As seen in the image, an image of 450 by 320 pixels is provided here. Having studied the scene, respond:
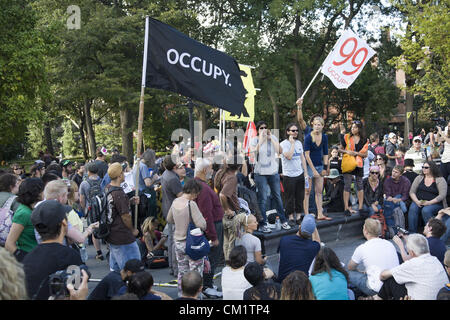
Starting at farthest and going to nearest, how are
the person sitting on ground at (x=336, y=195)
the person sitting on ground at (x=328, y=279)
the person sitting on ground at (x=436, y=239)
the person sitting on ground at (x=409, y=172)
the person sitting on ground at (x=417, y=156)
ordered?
the person sitting on ground at (x=417, y=156) < the person sitting on ground at (x=336, y=195) < the person sitting on ground at (x=409, y=172) < the person sitting on ground at (x=436, y=239) < the person sitting on ground at (x=328, y=279)

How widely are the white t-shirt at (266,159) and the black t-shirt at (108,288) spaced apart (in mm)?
4335

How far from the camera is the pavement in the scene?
6531 mm

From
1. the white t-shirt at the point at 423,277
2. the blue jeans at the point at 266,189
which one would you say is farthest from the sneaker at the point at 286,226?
the white t-shirt at the point at 423,277

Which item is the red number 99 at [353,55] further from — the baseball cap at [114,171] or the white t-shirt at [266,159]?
the baseball cap at [114,171]

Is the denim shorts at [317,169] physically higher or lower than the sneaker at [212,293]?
higher

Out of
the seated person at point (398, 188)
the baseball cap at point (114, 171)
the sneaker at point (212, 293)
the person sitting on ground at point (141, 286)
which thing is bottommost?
the sneaker at point (212, 293)

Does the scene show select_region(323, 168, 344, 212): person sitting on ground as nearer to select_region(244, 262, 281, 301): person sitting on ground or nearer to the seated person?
the seated person

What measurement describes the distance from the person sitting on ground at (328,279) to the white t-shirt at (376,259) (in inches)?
33.8

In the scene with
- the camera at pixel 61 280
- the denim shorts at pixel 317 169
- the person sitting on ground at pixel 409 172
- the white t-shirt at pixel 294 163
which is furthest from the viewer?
the person sitting on ground at pixel 409 172

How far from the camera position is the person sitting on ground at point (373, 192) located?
31.1ft

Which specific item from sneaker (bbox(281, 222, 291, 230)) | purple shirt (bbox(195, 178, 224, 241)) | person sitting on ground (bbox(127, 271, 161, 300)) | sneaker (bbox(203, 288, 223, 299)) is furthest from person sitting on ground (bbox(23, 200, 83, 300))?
sneaker (bbox(281, 222, 291, 230))

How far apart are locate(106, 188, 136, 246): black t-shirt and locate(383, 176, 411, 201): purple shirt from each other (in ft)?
19.8

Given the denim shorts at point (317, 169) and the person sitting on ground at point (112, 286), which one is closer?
the person sitting on ground at point (112, 286)
